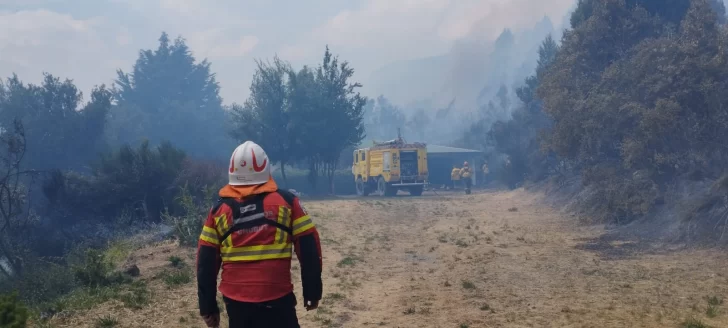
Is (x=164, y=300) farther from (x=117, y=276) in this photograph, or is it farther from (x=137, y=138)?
(x=137, y=138)

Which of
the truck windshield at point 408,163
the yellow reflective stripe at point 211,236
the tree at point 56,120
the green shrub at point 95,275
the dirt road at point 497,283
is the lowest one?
the dirt road at point 497,283

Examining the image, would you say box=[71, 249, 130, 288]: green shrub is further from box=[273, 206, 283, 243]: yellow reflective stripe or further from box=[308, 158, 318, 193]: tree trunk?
box=[308, 158, 318, 193]: tree trunk

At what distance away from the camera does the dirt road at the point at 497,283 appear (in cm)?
706

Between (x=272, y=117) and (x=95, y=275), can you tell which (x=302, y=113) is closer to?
(x=272, y=117)

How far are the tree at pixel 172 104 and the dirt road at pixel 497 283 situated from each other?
102 feet

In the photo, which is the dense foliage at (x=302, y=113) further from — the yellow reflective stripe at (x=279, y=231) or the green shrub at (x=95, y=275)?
the yellow reflective stripe at (x=279, y=231)

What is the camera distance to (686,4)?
19.3 meters

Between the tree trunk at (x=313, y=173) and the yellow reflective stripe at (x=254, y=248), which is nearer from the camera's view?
the yellow reflective stripe at (x=254, y=248)

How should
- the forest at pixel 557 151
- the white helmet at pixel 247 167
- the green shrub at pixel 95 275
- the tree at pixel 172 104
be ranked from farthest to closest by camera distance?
1. the tree at pixel 172 104
2. the forest at pixel 557 151
3. the green shrub at pixel 95 275
4. the white helmet at pixel 247 167

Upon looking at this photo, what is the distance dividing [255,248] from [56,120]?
3367cm

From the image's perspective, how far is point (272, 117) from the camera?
111ft

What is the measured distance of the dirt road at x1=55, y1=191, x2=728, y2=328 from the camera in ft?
23.2

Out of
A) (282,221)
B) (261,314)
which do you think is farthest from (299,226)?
(261,314)

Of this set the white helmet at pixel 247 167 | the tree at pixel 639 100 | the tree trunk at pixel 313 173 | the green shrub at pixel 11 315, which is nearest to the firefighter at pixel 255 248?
the white helmet at pixel 247 167
